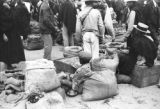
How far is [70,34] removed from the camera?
24.9 ft

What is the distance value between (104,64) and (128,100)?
884mm

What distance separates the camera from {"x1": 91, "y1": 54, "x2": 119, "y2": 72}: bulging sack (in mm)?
4969

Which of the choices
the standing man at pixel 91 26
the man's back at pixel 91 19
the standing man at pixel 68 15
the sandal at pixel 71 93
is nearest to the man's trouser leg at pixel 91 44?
the standing man at pixel 91 26

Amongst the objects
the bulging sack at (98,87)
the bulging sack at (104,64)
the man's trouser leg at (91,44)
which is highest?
the man's trouser leg at (91,44)

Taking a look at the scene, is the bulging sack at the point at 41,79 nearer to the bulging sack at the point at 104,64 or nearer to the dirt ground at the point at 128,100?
the dirt ground at the point at 128,100

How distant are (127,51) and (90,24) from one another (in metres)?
0.99

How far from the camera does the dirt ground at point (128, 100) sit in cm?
451

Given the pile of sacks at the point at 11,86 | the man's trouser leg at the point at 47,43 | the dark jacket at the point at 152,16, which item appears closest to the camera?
the pile of sacks at the point at 11,86

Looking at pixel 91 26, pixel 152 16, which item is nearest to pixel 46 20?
pixel 91 26

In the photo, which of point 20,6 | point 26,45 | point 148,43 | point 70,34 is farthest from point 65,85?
point 26,45

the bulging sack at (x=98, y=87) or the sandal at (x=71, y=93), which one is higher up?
the bulging sack at (x=98, y=87)

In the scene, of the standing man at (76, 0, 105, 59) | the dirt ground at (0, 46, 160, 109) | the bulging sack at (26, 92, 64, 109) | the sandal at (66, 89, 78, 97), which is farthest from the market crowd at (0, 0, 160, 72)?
the bulging sack at (26, 92, 64, 109)

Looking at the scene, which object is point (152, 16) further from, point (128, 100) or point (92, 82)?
point (92, 82)

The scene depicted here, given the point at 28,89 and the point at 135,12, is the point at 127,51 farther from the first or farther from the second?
the point at 28,89
